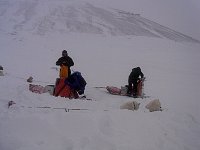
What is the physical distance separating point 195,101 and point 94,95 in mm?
3097

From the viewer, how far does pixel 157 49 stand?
28812mm

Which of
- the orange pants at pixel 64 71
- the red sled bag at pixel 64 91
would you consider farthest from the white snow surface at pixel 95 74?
the orange pants at pixel 64 71

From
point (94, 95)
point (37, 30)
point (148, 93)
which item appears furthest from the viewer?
point (37, 30)

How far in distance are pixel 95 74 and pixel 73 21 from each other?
21.2 m

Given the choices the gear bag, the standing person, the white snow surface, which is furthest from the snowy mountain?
the gear bag

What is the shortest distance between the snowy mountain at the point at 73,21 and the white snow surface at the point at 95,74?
9 cm

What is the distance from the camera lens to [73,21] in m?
36.4

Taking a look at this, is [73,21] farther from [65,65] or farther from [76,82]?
[76,82]

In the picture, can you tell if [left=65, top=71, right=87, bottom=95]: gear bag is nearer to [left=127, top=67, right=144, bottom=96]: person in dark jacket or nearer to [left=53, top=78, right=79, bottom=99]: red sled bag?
[left=53, top=78, right=79, bottom=99]: red sled bag

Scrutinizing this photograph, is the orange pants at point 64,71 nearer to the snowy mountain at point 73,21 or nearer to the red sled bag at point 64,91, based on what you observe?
the red sled bag at point 64,91

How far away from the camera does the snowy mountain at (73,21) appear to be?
108 ft

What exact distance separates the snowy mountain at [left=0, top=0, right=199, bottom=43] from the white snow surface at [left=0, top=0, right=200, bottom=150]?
0.09 meters

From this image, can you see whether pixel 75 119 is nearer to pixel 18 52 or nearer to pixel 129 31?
pixel 18 52

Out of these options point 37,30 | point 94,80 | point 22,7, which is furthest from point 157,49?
point 22,7
